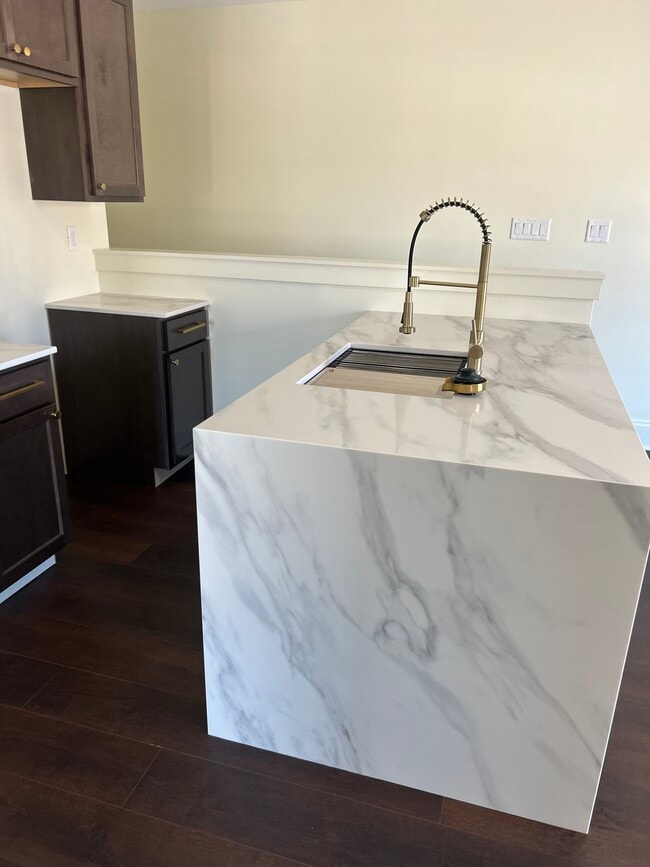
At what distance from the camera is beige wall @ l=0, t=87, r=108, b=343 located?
9.04 ft

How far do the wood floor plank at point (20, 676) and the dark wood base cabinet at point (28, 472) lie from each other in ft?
0.92

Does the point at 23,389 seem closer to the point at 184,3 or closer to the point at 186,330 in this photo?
the point at 186,330

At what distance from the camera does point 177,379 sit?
3.13m

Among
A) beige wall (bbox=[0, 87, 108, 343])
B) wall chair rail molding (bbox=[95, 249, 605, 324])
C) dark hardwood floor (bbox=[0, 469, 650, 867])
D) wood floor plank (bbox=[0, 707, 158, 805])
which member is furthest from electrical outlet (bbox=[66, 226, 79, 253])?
wood floor plank (bbox=[0, 707, 158, 805])

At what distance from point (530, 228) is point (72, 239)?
238 cm

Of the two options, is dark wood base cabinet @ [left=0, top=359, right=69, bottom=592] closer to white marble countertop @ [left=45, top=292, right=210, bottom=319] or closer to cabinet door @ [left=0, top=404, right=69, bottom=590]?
cabinet door @ [left=0, top=404, right=69, bottom=590]

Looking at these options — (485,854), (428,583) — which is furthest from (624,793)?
(428,583)

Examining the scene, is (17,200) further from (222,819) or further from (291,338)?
(222,819)

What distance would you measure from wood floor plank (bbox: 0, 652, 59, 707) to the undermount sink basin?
3.83 ft

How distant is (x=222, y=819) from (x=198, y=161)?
358cm

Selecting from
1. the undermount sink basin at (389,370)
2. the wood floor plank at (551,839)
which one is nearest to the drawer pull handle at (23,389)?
the undermount sink basin at (389,370)

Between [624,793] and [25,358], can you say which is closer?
[624,793]

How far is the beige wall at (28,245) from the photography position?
9.04 ft

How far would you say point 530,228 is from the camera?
3.61 m
